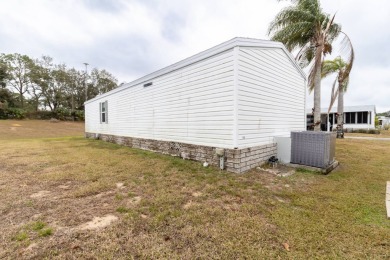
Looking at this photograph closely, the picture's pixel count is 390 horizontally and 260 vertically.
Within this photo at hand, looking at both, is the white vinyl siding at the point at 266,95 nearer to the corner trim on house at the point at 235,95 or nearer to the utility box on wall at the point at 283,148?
the corner trim on house at the point at 235,95

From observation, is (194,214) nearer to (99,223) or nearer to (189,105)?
(99,223)

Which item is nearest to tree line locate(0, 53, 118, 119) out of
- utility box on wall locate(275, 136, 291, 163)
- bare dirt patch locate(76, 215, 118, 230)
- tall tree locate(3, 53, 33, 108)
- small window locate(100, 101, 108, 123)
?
tall tree locate(3, 53, 33, 108)

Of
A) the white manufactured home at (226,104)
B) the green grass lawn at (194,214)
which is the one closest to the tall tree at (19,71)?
the white manufactured home at (226,104)

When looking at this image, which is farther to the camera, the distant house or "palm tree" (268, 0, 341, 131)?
the distant house

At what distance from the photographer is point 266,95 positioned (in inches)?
212

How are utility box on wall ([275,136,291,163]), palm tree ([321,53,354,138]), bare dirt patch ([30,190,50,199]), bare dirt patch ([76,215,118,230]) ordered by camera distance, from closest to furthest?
bare dirt patch ([76,215,118,230]) → bare dirt patch ([30,190,50,199]) → utility box on wall ([275,136,291,163]) → palm tree ([321,53,354,138])

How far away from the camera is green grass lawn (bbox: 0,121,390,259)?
6.19 ft

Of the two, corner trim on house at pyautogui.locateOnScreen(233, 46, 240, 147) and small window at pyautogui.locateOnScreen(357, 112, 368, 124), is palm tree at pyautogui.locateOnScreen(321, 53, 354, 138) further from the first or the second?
corner trim on house at pyautogui.locateOnScreen(233, 46, 240, 147)

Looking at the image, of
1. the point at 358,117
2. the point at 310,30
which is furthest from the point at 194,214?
the point at 358,117

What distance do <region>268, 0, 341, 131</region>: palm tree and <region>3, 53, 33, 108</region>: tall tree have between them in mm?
38458

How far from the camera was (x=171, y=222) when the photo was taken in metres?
2.39

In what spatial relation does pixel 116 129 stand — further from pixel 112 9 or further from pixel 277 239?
pixel 277 239

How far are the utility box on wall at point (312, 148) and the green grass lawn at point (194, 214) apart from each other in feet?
1.63

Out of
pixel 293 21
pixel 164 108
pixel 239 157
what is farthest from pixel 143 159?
pixel 293 21
